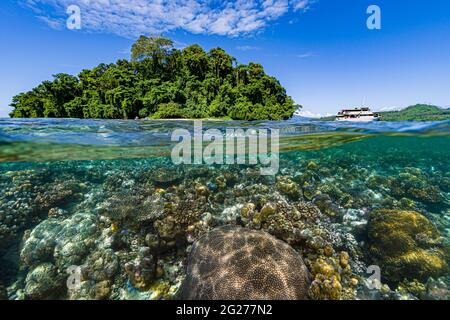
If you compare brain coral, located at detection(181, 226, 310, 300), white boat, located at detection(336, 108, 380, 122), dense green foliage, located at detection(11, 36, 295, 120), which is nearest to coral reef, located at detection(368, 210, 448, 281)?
brain coral, located at detection(181, 226, 310, 300)

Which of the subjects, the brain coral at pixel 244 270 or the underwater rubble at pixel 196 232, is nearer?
the brain coral at pixel 244 270

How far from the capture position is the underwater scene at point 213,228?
5395mm

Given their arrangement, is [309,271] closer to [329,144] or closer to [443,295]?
[443,295]

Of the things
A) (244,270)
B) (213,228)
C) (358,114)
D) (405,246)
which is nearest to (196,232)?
(213,228)

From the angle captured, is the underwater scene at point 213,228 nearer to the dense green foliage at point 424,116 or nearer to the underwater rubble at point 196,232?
the underwater rubble at point 196,232

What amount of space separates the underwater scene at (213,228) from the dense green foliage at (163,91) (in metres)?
19.8

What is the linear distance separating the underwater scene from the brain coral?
1.0 inches

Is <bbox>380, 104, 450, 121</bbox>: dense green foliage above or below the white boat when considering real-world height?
below

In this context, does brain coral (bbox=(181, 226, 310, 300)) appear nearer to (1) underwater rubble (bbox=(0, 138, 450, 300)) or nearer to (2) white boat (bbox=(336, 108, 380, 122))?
(1) underwater rubble (bbox=(0, 138, 450, 300))

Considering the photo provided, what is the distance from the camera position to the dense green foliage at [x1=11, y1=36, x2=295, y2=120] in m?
30.8

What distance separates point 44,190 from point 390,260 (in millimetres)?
13749

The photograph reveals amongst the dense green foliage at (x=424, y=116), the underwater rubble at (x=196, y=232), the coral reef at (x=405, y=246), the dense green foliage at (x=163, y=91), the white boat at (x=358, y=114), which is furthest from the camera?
the white boat at (x=358, y=114)

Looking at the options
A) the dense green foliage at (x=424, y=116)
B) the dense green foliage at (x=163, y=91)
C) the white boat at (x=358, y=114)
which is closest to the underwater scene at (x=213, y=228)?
the dense green foliage at (x=424, y=116)

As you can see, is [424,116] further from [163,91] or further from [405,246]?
[163,91]
